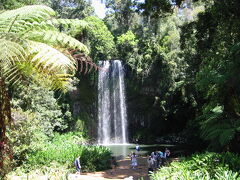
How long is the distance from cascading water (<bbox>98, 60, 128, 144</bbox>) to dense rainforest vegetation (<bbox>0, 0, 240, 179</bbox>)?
660 mm

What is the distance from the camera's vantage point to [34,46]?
366 cm

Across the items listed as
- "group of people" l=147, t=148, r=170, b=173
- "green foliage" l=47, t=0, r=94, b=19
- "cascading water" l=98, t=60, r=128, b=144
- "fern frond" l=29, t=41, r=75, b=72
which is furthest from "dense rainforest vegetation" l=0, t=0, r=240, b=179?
"group of people" l=147, t=148, r=170, b=173

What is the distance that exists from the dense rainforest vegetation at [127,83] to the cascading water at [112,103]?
0.66 m

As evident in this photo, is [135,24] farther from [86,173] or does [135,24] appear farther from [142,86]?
[86,173]

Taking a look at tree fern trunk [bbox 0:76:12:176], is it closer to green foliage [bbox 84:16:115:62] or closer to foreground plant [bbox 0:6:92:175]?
foreground plant [bbox 0:6:92:175]

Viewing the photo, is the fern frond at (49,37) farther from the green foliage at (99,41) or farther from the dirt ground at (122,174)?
the green foliage at (99,41)

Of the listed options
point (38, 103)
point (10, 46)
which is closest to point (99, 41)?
point (38, 103)

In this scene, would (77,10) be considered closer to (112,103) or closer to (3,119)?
(112,103)

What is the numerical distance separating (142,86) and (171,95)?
132 inches

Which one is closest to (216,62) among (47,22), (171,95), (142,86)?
(47,22)

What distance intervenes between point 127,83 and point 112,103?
2.46 meters

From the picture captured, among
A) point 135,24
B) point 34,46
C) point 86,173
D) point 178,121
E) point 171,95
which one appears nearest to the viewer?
point 34,46

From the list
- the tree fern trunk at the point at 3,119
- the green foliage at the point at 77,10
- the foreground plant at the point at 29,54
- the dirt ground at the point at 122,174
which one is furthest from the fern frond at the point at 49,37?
the green foliage at the point at 77,10

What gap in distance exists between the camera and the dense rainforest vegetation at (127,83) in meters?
4.07
